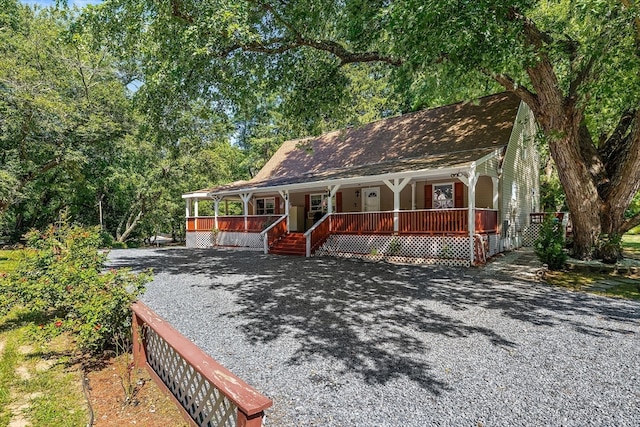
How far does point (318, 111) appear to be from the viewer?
12016mm

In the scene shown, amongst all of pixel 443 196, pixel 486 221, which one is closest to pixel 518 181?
pixel 443 196

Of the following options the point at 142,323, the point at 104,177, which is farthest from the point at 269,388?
the point at 104,177

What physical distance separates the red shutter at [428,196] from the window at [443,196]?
0.12m

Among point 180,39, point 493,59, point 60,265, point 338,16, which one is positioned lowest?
point 60,265

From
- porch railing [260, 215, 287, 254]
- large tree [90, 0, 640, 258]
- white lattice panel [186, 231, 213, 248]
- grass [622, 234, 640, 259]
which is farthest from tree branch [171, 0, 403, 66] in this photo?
white lattice panel [186, 231, 213, 248]

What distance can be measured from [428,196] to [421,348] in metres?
9.87

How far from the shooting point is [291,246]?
14086 mm

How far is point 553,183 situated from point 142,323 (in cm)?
2374

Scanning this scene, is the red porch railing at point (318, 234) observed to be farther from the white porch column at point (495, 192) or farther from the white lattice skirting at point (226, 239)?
the white porch column at point (495, 192)

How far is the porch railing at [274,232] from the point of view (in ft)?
48.6

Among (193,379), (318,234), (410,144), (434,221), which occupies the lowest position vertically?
(193,379)

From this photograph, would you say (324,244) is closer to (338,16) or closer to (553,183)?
(338,16)

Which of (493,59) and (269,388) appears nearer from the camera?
(269,388)

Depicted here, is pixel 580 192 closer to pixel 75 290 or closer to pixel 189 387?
pixel 189 387
